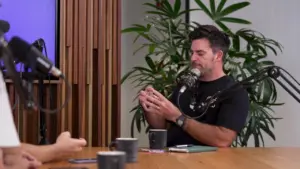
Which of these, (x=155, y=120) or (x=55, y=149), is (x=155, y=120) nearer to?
(x=155, y=120)

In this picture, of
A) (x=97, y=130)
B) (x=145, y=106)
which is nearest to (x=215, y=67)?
(x=145, y=106)

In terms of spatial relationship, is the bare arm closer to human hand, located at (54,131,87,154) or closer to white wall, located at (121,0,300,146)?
human hand, located at (54,131,87,154)

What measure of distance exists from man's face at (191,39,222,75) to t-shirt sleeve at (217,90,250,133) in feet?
0.92

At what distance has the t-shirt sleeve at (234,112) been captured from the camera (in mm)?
2510

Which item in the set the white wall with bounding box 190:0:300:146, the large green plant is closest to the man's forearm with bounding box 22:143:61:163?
the large green plant

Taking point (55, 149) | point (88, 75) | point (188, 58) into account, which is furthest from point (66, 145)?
point (188, 58)

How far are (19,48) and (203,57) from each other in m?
2.11

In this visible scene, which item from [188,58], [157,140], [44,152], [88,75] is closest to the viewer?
[44,152]


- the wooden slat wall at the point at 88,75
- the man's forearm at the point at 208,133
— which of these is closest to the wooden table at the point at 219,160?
the man's forearm at the point at 208,133

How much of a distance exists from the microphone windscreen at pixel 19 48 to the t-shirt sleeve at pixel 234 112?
1.83m

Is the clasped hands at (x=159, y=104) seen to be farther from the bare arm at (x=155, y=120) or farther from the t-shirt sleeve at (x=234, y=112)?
the t-shirt sleeve at (x=234, y=112)

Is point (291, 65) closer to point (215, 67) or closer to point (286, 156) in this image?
point (215, 67)

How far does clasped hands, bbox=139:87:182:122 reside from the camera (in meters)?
2.52

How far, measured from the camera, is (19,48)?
2.59 feet
